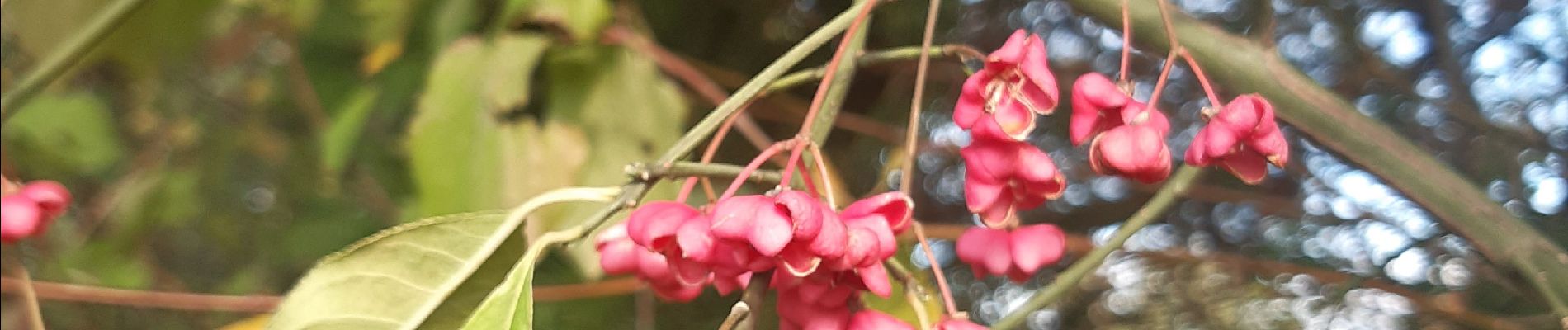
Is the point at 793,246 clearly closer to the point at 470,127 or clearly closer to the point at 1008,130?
the point at 1008,130

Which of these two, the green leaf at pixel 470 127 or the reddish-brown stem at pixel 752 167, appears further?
the green leaf at pixel 470 127

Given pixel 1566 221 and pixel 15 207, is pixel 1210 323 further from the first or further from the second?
pixel 15 207

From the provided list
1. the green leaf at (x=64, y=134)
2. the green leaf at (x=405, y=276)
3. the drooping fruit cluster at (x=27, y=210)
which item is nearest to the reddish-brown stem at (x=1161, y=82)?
the green leaf at (x=405, y=276)

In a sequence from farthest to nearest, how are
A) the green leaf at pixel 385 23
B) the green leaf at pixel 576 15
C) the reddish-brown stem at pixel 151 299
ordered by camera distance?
the reddish-brown stem at pixel 151 299 < the green leaf at pixel 385 23 < the green leaf at pixel 576 15

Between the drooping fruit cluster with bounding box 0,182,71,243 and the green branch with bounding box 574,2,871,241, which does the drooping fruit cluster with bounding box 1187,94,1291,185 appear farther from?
the drooping fruit cluster with bounding box 0,182,71,243

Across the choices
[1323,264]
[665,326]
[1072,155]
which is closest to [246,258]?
[665,326]

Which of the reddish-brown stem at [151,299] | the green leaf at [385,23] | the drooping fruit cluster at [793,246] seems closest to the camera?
the drooping fruit cluster at [793,246]

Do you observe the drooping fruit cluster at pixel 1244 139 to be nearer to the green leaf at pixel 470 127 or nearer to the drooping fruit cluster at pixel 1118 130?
the drooping fruit cluster at pixel 1118 130
